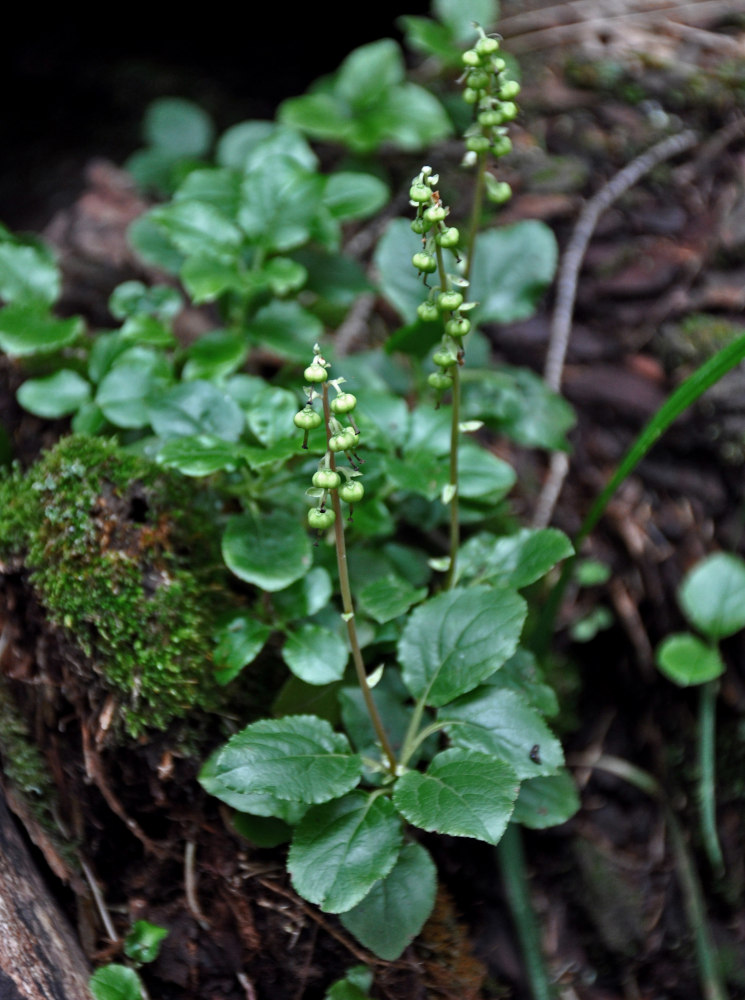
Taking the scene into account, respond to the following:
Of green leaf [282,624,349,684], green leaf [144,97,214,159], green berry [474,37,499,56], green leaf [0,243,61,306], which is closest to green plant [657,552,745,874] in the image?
green leaf [282,624,349,684]

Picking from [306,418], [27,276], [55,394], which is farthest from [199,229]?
[306,418]

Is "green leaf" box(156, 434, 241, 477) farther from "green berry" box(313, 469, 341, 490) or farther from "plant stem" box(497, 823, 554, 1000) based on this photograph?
"plant stem" box(497, 823, 554, 1000)

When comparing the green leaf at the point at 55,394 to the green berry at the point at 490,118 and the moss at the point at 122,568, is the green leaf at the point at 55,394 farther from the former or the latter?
the green berry at the point at 490,118

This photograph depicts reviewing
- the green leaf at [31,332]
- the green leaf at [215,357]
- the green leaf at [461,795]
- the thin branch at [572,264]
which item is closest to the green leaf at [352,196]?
the green leaf at [215,357]

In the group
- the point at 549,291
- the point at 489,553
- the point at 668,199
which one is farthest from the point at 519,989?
the point at 668,199

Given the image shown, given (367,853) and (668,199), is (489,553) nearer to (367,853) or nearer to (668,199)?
(367,853)

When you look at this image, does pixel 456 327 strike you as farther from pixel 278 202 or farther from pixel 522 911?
pixel 522 911
